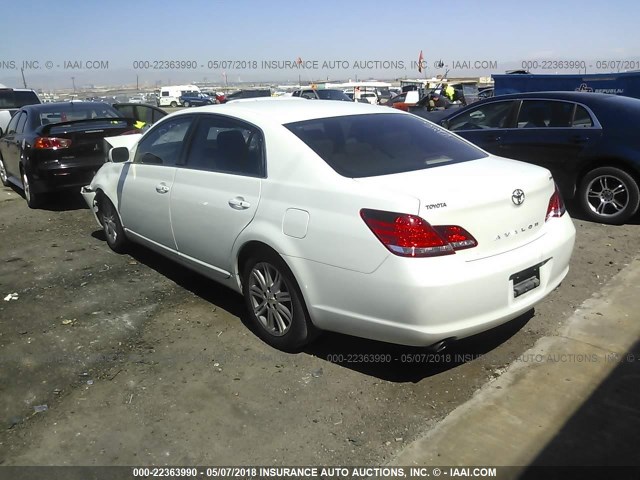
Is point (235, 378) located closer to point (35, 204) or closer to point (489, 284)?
point (489, 284)

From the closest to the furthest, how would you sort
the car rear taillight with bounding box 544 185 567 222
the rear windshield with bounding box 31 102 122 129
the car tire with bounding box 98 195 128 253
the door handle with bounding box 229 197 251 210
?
the car rear taillight with bounding box 544 185 567 222 < the door handle with bounding box 229 197 251 210 < the car tire with bounding box 98 195 128 253 < the rear windshield with bounding box 31 102 122 129

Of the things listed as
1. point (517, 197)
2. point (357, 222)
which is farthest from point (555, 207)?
point (357, 222)

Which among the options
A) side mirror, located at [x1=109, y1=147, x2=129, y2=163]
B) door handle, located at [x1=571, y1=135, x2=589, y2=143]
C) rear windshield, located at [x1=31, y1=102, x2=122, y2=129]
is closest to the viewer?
side mirror, located at [x1=109, y1=147, x2=129, y2=163]

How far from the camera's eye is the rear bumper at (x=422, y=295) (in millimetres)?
2832

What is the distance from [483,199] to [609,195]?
13.8ft

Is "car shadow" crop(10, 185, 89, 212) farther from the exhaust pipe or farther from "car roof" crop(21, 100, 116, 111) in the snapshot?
the exhaust pipe

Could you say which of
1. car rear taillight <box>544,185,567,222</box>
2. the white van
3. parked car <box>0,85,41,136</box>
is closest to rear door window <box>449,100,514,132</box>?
car rear taillight <box>544,185,567,222</box>

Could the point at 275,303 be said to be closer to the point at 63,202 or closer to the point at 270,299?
the point at 270,299

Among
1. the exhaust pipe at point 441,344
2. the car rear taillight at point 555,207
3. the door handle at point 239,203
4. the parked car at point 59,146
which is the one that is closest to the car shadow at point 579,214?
the car rear taillight at point 555,207

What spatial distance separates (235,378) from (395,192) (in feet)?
4.96

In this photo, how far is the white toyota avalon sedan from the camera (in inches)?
114

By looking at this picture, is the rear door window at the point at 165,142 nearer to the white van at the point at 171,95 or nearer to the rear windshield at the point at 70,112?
the rear windshield at the point at 70,112

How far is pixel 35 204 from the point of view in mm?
8258

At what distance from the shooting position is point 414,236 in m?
2.85
